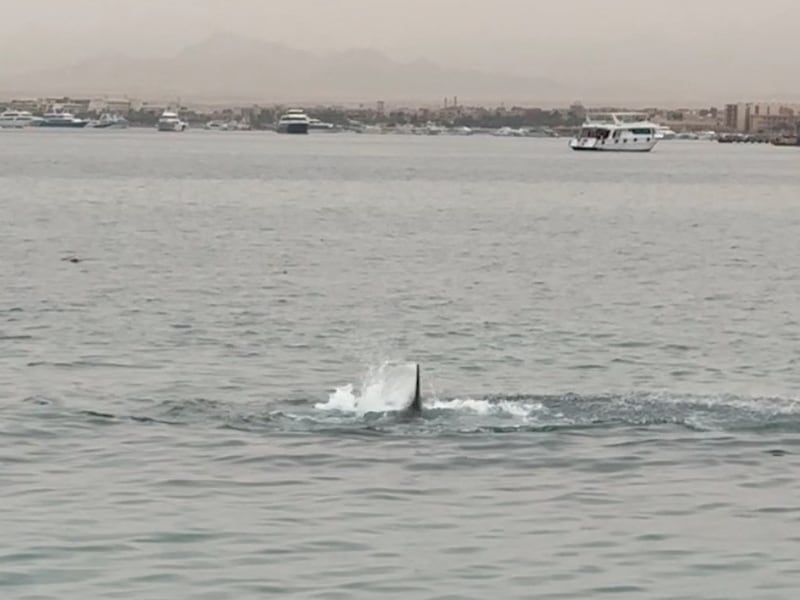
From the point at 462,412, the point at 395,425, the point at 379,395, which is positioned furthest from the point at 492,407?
the point at 395,425

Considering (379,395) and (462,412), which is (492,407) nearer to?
(462,412)

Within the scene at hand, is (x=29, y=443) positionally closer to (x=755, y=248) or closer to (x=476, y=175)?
(x=755, y=248)

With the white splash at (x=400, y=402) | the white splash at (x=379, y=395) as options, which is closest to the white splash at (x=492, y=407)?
the white splash at (x=400, y=402)

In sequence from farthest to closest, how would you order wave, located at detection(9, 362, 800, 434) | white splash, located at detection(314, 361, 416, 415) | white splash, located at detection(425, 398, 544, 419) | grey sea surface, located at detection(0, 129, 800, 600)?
white splash, located at detection(314, 361, 416, 415) < white splash, located at detection(425, 398, 544, 419) < wave, located at detection(9, 362, 800, 434) < grey sea surface, located at detection(0, 129, 800, 600)

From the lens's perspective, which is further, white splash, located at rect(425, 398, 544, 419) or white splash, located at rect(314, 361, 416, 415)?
white splash, located at rect(314, 361, 416, 415)

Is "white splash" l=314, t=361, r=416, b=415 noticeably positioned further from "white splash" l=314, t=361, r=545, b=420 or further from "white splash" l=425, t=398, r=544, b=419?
"white splash" l=425, t=398, r=544, b=419

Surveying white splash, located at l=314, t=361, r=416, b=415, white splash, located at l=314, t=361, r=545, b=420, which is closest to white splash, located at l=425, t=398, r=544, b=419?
white splash, located at l=314, t=361, r=545, b=420

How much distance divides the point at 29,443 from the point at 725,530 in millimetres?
8588

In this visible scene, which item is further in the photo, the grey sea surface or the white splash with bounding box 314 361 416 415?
the white splash with bounding box 314 361 416 415

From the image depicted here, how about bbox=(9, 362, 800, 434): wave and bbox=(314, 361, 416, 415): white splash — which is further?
bbox=(314, 361, 416, 415): white splash

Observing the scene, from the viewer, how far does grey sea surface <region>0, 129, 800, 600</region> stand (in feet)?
57.0

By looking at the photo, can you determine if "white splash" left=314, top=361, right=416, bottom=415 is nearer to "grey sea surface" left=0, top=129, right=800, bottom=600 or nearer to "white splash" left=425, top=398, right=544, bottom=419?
"grey sea surface" left=0, top=129, right=800, bottom=600

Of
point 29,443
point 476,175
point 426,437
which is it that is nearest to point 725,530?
point 426,437

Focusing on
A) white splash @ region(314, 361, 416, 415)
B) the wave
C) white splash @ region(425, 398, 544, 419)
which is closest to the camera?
the wave
